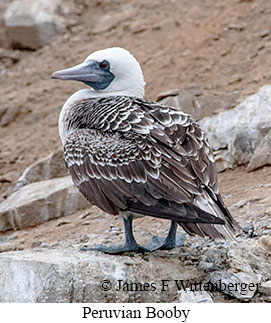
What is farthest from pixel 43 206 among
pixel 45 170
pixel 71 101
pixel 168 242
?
pixel 168 242

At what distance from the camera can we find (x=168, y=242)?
28.5 ft

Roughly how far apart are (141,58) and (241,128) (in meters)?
4.35

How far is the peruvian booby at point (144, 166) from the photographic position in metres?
7.90

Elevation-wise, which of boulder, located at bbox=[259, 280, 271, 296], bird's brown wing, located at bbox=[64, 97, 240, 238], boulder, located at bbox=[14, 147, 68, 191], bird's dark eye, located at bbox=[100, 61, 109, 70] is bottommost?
boulder, located at bbox=[14, 147, 68, 191]

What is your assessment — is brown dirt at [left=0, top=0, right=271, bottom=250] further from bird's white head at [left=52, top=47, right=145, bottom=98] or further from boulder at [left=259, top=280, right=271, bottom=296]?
boulder at [left=259, top=280, right=271, bottom=296]


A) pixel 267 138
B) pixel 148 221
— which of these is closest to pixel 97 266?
pixel 148 221

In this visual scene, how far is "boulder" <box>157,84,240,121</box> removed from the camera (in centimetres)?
1325

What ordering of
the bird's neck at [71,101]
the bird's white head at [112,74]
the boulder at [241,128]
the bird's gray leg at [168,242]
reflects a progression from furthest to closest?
the boulder at [241,128]
the bird's white head at [112,74]
the bird's neck at [71,101]
the bird's gray leg at [168,242]

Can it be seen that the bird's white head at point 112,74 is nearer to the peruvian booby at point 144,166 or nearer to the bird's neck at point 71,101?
the bird's neck at point 71,101

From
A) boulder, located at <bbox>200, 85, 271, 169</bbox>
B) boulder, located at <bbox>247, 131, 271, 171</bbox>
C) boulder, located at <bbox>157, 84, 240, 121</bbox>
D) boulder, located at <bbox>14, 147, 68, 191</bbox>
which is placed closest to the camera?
boulder, located at <bbox>247, 131, 271, 171</bbox>

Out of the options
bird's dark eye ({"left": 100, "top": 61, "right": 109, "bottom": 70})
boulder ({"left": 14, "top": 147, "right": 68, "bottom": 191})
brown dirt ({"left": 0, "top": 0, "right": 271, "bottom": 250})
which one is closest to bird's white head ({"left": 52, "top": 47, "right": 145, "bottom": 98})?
bird's dark eye ({"left": 100, "top": 61, "right": 109, "bottom": 70})

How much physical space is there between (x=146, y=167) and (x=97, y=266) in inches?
38.9

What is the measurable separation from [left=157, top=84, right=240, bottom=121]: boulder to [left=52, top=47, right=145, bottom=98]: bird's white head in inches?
134

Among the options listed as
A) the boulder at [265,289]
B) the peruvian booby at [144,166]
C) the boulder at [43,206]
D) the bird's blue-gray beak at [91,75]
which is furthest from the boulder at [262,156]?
the boulder at [265,289]
